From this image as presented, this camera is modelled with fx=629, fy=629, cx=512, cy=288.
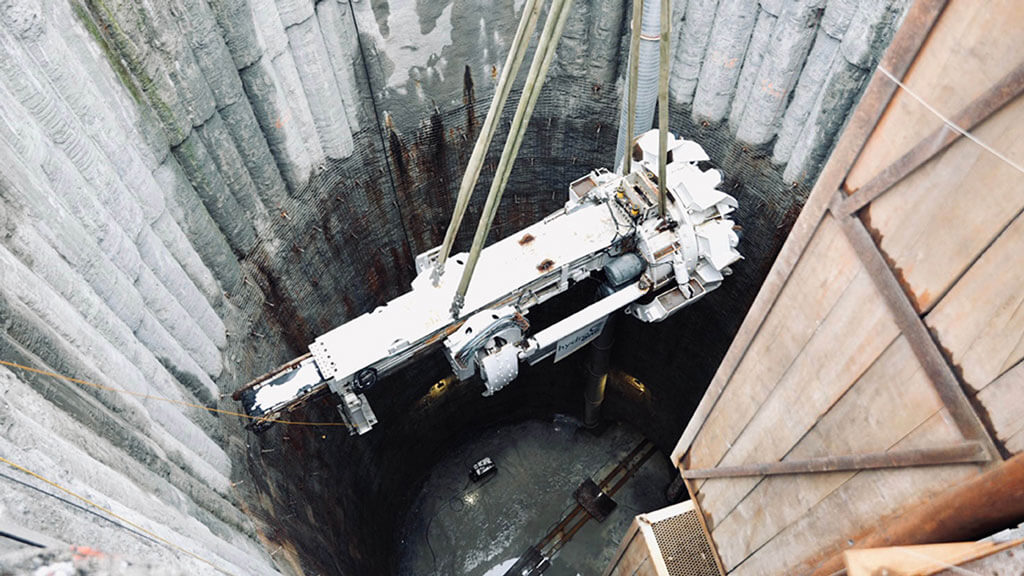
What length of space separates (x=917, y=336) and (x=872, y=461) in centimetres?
102

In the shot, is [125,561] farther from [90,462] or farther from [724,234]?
[724,234]

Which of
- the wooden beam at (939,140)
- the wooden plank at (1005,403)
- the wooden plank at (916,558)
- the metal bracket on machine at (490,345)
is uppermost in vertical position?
the metal bracket on machine at (490,345)

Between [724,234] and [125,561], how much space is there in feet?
23.0

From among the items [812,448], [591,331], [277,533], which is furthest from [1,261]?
[591,331]

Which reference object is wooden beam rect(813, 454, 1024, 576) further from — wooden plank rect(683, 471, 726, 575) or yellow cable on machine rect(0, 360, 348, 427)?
yellow cable on machine rect(0, 360, 348, 427)

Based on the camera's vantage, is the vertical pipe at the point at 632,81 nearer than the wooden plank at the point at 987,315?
No

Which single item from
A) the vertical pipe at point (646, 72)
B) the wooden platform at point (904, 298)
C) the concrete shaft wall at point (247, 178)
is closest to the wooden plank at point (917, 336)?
the wooden platform at point (904, 298)

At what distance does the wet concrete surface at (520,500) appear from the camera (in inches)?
531

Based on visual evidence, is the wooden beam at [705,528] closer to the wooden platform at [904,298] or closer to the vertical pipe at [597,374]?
the wooden platform at [904,298]

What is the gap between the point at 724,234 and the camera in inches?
317

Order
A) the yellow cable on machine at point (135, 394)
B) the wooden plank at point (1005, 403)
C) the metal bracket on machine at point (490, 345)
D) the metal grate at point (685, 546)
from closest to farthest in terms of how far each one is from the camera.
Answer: the wooden plank at point (1005, 403), the yellow cable on machine at point (135, 394), the metal grate at point (685, 546), the metal bracket on machine at point (490, 345)

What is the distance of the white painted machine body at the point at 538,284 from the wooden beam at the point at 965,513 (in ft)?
14.8

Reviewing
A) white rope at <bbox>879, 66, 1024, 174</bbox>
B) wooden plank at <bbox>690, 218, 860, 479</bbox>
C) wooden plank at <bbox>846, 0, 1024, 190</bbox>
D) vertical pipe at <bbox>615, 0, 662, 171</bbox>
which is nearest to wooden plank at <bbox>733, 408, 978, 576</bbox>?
wooden plank at <bbox>690, 218, 860, 479</bbox>

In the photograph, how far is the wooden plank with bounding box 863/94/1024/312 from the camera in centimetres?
294
